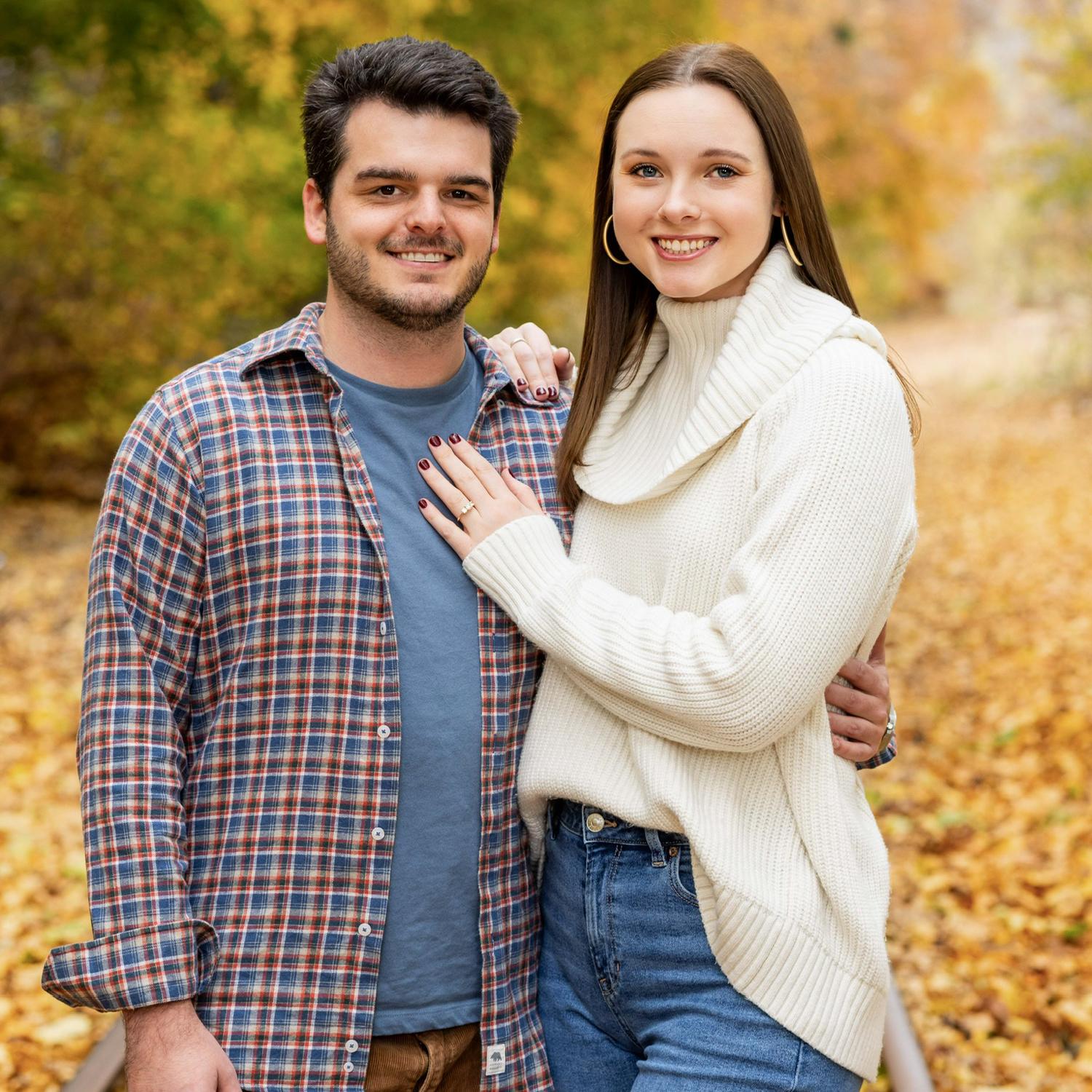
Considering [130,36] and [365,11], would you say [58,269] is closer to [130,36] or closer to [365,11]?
[130,36]

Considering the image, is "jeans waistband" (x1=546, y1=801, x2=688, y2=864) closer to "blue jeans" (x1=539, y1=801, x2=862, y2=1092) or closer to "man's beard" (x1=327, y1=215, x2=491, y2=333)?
"blue jeans" (x1=539, y1=801, x2=862, y2=1092)

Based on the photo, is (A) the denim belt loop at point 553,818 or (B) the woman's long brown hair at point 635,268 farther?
(A) the denim belt loop at point 553,818

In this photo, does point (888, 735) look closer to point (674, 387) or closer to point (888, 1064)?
point (674, 387)

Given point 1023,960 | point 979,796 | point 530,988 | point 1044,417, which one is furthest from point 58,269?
point 1044,417

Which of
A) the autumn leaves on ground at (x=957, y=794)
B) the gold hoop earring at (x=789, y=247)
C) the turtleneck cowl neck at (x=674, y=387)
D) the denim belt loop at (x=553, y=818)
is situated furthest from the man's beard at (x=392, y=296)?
the autumn leaves on ground at (x=957, y=794)

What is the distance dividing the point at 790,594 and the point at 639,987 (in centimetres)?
79

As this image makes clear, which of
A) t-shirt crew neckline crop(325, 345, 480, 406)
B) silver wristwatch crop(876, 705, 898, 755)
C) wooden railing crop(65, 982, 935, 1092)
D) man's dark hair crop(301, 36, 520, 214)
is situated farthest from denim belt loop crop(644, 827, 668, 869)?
wooden railing crop(65, 982, 935, 1092)

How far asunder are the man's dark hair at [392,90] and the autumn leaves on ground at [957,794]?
3.20 metres

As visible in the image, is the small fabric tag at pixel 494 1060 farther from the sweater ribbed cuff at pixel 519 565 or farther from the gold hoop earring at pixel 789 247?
the gold hoop earring at pixel 789 247

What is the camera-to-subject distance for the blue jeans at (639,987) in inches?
92.7

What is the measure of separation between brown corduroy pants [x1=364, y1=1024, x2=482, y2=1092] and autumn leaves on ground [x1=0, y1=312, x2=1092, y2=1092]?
2265 mm

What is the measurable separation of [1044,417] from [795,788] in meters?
18.5

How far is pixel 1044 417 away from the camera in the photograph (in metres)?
19.5

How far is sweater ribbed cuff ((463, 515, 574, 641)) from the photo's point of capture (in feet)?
8.34
